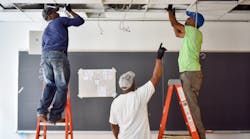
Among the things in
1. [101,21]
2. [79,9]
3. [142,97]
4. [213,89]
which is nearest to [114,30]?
[101,21]

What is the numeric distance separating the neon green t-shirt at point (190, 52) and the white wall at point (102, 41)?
1.46 meters

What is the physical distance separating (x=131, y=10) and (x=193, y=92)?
5.57 ft

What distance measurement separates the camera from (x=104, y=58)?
494cm

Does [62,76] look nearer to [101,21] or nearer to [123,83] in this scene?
[123,83]

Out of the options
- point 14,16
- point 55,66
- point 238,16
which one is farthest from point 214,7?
point 14,16

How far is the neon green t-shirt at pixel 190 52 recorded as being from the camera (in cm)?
346

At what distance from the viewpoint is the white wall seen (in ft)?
16.2

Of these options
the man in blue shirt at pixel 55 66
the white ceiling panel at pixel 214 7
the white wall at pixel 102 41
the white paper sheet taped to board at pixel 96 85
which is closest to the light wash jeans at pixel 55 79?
the man in blue shirt at pixel 55 66

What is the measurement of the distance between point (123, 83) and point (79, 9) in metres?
1.68

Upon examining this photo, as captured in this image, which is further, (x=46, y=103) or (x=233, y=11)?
(x=233, y=11)

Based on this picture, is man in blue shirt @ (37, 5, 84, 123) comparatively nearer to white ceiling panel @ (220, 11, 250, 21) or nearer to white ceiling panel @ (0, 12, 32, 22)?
white ceiling panel @ (0, 12, 32, 22)

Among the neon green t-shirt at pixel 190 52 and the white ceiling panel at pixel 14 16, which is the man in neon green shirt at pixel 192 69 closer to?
the neon green t-shirt at pixel 190 52

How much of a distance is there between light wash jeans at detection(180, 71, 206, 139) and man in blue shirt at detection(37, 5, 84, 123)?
4.15ft

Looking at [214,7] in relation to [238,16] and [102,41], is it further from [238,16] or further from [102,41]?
[102,41]
